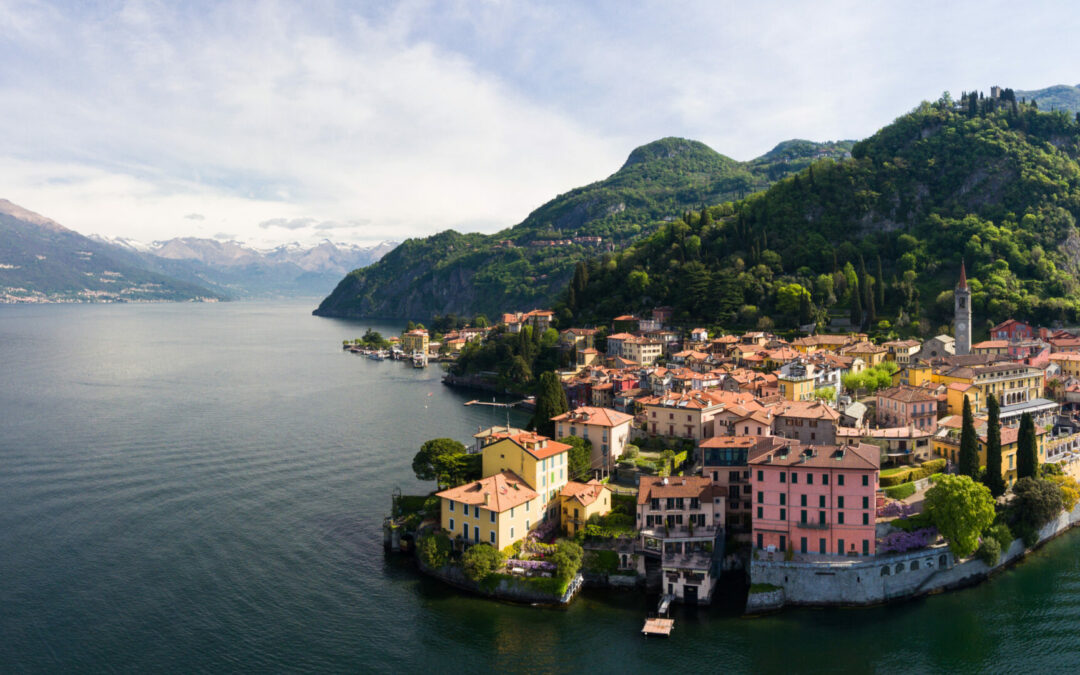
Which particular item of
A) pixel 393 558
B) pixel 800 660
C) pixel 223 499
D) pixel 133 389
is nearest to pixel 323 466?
pixel 223 499

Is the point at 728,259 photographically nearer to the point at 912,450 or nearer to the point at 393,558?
the point at 912,450

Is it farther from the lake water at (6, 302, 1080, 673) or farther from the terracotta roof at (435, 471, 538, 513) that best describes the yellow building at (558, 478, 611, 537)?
the lake water at (6, 302, 1080, 673)

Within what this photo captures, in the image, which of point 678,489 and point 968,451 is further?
point 968,451

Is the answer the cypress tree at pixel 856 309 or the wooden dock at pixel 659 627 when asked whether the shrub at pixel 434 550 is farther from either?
the cypress tree at pixel 856 309

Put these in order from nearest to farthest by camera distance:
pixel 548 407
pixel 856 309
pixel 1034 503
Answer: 1. pixel 1034 503
2. pixel 548 407
3. pixel 856 309

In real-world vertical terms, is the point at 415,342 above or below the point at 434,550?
above

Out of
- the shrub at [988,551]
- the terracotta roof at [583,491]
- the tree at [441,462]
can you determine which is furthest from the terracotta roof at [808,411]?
the tree at [441,462]

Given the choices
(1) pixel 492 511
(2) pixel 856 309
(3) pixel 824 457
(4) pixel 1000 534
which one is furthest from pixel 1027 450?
(2) pixel 856 309

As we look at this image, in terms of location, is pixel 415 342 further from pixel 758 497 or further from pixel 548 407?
pixel 758 497

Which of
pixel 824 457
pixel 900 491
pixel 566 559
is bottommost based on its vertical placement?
pixel 566 559
